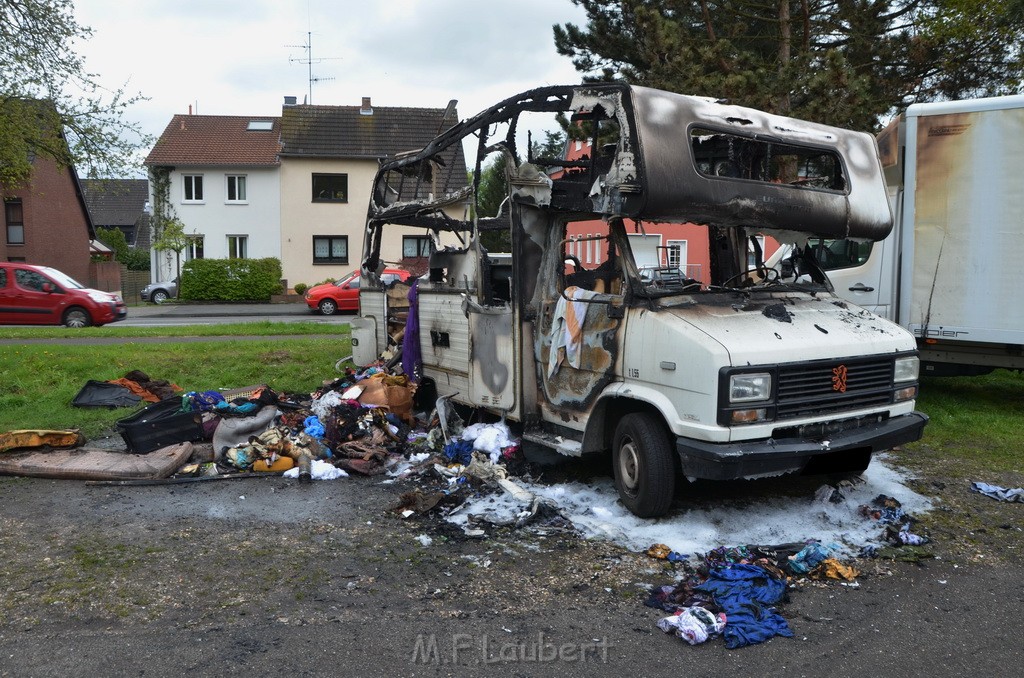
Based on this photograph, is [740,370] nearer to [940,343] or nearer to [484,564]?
[484,564]

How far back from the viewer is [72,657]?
361 cm

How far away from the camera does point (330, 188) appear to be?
3456cm

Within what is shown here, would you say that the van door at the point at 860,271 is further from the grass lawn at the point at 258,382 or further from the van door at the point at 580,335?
the van door at the point at 580,335

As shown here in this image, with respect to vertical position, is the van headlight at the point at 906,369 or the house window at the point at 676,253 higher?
the house window at the point at 676,253

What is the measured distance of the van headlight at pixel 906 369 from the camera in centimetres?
556

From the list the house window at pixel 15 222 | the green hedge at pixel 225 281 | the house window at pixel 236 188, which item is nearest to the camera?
the green hedge at pixel 225 281

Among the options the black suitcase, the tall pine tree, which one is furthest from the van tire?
the black suitcase

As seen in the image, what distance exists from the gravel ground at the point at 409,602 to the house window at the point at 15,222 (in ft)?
110

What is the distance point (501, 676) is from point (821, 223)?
4.01 m

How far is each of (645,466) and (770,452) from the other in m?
0.77

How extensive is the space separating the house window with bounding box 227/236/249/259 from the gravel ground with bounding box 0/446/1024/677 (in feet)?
99.8

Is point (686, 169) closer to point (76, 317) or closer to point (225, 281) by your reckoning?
point (76, 317)

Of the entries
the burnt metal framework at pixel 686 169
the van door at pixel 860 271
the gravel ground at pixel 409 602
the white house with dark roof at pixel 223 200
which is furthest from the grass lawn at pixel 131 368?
the white house with dark roof at pixel 223 200

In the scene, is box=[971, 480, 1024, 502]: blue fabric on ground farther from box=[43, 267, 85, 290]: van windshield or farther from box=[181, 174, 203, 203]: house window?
box=[181, 174, 203, 203]: house window
